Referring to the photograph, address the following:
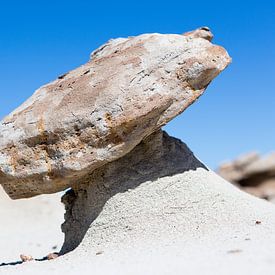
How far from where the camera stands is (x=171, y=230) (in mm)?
8227

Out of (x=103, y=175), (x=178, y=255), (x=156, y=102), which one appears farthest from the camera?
(x=103, y=175)

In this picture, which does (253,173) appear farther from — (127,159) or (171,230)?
(171,230)

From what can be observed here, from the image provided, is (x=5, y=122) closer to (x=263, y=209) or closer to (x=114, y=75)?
(x=114, y=75)

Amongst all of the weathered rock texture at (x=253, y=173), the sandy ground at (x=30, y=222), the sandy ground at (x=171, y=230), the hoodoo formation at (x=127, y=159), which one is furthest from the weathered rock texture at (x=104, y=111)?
the sandy ground at (x=30, y=222)

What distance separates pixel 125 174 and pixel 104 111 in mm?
1177

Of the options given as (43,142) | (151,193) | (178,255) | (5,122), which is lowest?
(178,255)

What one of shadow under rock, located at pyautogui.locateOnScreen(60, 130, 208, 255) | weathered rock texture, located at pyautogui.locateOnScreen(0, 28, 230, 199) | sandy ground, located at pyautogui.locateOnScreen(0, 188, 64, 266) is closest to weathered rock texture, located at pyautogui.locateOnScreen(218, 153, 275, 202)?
shadow under rock, located at pyautogui.locateOnScreen(60, 130, 208, 255)

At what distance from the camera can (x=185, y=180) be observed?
8.86 m

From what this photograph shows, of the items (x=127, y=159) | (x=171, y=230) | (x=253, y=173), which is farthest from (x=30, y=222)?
(x=171, y=230)

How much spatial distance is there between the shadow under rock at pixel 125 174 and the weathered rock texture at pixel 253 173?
402cm

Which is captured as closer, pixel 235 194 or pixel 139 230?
pixel 139 230

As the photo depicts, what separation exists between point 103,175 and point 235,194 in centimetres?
213

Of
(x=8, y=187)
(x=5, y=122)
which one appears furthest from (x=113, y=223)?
(x=5, y=122)

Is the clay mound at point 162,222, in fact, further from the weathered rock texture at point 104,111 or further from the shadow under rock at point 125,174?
the weathered rock texture at point 104,111
